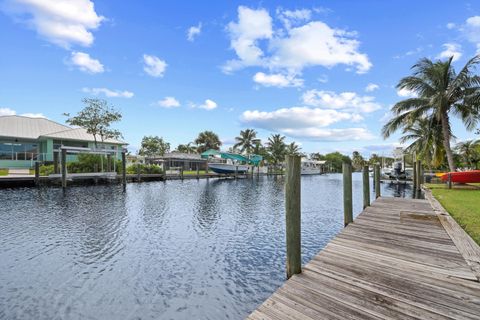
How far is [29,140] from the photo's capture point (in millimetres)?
29047

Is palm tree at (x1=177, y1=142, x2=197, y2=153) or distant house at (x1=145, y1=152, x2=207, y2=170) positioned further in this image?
palm tree at (x1=177, y1=142, x2=197, y2=153)

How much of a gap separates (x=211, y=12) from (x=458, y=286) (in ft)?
57.3

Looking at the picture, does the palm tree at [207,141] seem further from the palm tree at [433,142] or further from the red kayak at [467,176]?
the red kayak at [467,176]

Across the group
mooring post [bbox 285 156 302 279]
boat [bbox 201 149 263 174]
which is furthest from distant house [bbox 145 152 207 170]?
mooring post [bbox 285 156 302 279]

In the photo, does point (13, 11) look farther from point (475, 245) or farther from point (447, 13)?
point (447, 13)

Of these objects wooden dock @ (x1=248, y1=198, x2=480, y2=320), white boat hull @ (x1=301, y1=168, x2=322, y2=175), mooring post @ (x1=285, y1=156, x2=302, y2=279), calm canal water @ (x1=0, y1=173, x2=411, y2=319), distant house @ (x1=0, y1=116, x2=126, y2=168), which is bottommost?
white boat hull @ (x1=301, y1=168, x2=322, y2=175)

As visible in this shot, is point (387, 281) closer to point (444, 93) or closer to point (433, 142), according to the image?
point (444, 93)

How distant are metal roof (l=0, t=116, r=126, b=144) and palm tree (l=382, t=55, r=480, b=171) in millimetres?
33612

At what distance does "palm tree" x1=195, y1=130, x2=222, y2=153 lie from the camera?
59062 mm

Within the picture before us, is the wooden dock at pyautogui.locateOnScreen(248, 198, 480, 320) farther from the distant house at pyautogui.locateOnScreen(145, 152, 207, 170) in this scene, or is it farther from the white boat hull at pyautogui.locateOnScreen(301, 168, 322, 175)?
the white boat hull at pyautogui.locateOnScreen(301, 168, 322, 175)

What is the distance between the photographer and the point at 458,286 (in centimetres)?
295

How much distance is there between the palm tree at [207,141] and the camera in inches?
2325

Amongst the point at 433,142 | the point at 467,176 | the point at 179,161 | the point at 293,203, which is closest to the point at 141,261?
the point at 293,203

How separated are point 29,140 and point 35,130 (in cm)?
184
